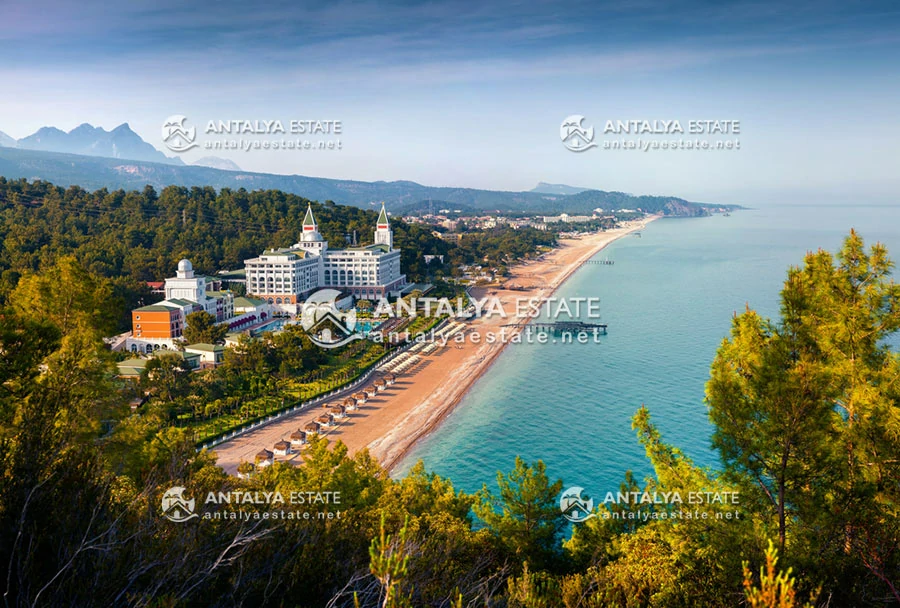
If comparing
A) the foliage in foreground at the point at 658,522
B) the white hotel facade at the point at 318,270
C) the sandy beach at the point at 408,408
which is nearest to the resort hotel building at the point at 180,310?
the white hotel facade at the point at 318,270

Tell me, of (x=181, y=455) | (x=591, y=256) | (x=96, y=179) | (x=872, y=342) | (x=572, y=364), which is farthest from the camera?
(x=96, y=179)

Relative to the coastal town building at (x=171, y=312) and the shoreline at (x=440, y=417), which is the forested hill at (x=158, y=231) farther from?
the shoreline at (x=440, y=417)

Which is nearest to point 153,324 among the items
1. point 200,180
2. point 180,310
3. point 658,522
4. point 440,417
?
point 180,310

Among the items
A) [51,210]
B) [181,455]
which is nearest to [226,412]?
[181,455]

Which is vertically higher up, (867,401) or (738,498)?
(867,401)

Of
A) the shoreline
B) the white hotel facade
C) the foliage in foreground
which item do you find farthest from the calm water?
the white hotel facade

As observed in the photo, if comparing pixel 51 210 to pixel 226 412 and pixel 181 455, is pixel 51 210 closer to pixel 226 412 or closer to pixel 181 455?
pixel 226 412
